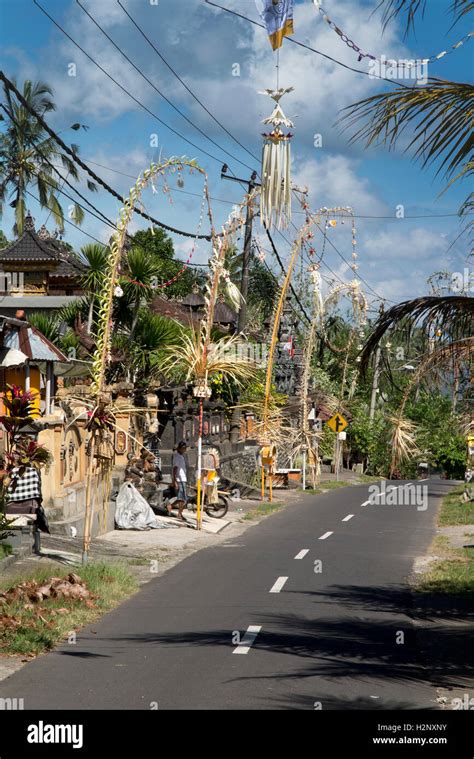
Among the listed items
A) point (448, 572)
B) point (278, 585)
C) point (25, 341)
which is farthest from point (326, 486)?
point (278, 585)

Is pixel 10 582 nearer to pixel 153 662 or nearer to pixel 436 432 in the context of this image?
pixel 153 662

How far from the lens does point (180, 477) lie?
27.0m

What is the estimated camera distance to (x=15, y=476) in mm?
15812

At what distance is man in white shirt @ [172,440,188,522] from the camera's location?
27.0 m

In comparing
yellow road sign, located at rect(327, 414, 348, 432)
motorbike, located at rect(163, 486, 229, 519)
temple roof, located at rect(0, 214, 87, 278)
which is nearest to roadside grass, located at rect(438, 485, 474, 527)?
motorbike, located at rect(163, 486, 229, 519)

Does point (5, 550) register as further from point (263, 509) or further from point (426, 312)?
point (263, 509)

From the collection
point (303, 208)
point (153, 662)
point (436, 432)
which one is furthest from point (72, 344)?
point (436, 432)

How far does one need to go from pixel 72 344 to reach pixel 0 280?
574 cm

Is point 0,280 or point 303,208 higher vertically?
point 303,208

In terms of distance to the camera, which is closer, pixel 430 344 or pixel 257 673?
pixel 257 673

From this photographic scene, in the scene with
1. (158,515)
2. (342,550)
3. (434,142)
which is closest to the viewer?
(434,142)

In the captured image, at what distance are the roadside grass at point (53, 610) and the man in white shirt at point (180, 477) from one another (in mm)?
9479

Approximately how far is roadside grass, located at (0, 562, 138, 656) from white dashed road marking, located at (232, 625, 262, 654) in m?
2.14
